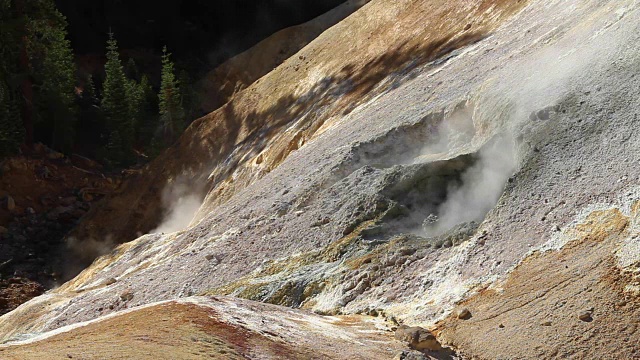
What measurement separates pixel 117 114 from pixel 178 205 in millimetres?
13145

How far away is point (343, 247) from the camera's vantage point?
1875 cm

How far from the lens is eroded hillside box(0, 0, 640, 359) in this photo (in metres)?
13.1

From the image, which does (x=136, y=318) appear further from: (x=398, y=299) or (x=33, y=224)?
(x=33, y=224)

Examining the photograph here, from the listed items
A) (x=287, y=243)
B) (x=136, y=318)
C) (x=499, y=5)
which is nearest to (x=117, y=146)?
(x=499, y=5)

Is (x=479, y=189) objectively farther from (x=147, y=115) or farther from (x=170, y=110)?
(x=147, y=115)

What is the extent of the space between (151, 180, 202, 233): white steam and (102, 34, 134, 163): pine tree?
8.98m

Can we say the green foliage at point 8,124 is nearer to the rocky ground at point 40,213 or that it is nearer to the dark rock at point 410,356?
the rocky ground at point 40,213

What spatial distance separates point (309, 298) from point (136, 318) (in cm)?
521

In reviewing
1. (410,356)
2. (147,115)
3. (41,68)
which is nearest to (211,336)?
(410,356)

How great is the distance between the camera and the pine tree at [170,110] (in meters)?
48.6

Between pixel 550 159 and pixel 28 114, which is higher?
pixel 28 114

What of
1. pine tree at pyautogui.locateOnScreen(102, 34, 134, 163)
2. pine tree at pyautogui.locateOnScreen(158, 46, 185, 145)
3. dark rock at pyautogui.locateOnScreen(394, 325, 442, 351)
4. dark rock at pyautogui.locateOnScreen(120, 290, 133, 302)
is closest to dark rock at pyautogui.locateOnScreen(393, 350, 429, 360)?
dark rock at pyautogui.locateOnScreen(394, 325, 442, 351)

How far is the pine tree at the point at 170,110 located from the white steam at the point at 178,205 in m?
8.85

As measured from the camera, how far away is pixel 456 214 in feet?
59.7
